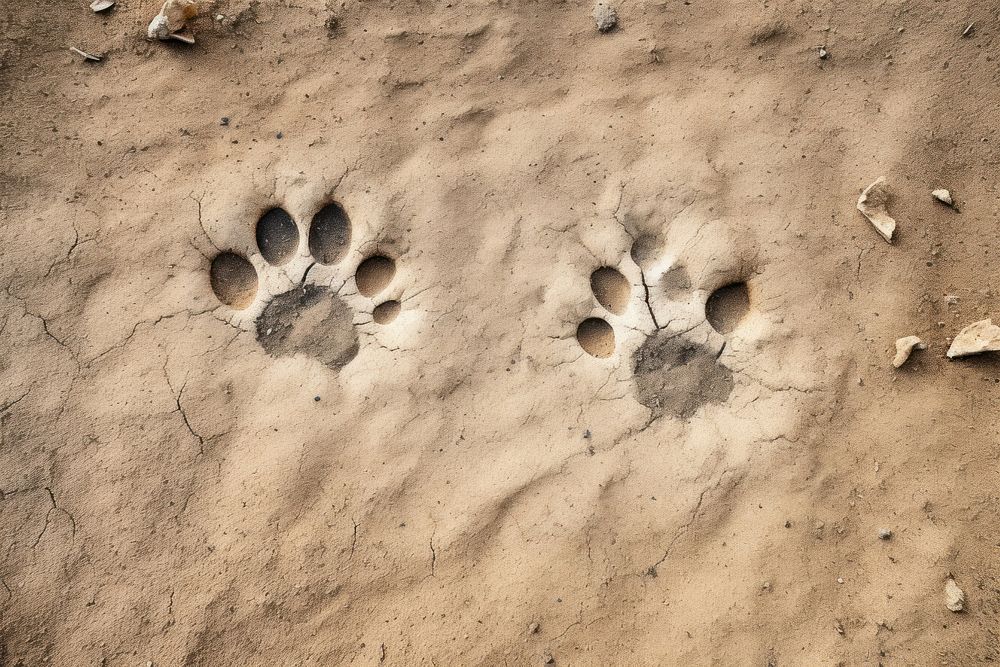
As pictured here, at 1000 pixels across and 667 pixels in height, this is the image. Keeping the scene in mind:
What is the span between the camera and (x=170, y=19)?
2504 millimetres

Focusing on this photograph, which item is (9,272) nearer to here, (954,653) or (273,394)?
(273,394)

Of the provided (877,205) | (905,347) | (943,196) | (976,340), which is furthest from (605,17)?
(976,340)

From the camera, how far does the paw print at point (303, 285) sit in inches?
93.5

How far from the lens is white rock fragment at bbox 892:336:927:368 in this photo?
2.29m

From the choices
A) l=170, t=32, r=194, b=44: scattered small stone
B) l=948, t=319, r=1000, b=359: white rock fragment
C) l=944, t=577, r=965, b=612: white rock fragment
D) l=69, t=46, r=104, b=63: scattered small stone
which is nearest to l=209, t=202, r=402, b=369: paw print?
l=170, t=32, r=194, b=44: scattered small stone

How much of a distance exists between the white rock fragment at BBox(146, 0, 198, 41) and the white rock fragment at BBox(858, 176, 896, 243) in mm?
2956

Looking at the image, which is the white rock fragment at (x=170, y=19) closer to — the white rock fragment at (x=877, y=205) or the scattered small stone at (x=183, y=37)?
the scattered small stone at (x=183, y=37)

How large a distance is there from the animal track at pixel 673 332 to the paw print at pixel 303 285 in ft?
2.84

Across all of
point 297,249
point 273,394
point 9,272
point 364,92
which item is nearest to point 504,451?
point 273,394

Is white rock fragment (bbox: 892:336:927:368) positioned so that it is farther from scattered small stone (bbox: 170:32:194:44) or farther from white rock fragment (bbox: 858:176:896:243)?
scattered small stone (bbox: 170:32:194:44)

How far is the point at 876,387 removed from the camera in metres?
2.31

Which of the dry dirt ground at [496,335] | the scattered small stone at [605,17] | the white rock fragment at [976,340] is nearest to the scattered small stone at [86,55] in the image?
the dry dirt ground at [496,335]

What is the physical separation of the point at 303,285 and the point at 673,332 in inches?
59.9

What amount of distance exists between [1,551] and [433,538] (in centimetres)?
166
